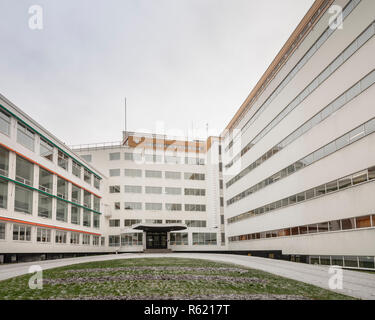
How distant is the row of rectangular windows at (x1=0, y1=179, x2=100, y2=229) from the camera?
29.6 meters

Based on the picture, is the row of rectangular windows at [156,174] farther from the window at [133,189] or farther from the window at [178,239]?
the window at [178,239]

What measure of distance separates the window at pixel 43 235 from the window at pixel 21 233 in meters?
1.80

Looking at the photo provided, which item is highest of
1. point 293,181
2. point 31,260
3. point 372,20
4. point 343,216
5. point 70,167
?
point 372,20

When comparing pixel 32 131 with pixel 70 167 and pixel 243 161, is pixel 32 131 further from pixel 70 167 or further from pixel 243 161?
pixel 243 161

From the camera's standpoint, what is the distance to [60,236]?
41.4 meters

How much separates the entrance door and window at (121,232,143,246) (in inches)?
76.0

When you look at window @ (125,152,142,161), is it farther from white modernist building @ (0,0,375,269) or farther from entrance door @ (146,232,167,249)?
entrance door @ (146,232,167,249)

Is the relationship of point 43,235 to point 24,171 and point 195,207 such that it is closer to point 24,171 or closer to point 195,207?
point 24,171

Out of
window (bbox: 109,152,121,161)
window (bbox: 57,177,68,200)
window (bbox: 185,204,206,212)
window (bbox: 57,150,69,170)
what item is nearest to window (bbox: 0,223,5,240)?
window (bbox: 57,177,68,200)

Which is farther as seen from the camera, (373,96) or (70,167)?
(70,167)

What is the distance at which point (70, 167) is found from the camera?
45.8 meters

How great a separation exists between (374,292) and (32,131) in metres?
32.5

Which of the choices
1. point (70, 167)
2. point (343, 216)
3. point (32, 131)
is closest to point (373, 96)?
point (343, 216)
